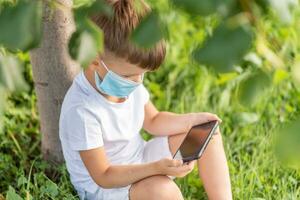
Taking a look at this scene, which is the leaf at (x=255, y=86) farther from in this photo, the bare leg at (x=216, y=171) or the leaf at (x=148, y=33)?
the bare leg at (x=216, y=171)

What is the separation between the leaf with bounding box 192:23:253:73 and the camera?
953mm

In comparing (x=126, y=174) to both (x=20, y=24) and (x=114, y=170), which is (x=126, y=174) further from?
(x=20, y=24)

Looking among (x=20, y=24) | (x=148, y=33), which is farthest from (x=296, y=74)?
(x=20, y=24)

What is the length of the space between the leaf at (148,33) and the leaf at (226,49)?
72 millimetres

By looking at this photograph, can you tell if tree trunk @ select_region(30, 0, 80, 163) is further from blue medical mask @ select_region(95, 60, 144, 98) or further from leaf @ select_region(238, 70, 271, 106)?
leaf @ select_region(238, 70, 271, 106)

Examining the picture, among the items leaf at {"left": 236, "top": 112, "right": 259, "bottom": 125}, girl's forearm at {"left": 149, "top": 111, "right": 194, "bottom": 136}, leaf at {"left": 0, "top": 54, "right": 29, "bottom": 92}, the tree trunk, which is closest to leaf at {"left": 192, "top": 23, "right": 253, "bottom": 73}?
leaf at {"left": 0, "top": 54, "right": 29, "bottom": 92}

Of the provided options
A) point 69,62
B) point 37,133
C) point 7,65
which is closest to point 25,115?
point 37,133

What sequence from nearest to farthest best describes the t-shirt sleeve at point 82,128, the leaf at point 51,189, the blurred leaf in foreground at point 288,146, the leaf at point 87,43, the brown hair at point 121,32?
1. the blurred leaf in foreground at point 288,146
2. the leaf at point 87,43
3. the brown hair at point 121,32
4. the t-shirt sleeve at point 82,128
5. the leaf at point 51,189

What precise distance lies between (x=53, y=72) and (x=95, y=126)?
36 centimetres

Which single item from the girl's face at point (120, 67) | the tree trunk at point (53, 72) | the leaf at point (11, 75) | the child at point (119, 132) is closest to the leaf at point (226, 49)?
the leaf at point (11, 75)

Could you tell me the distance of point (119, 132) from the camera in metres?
2.61

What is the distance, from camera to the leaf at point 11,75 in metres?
1.07

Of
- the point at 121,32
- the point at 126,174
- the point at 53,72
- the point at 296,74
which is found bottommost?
the point at 126,174

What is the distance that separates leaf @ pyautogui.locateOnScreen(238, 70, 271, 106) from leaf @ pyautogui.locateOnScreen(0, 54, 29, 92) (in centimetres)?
33
